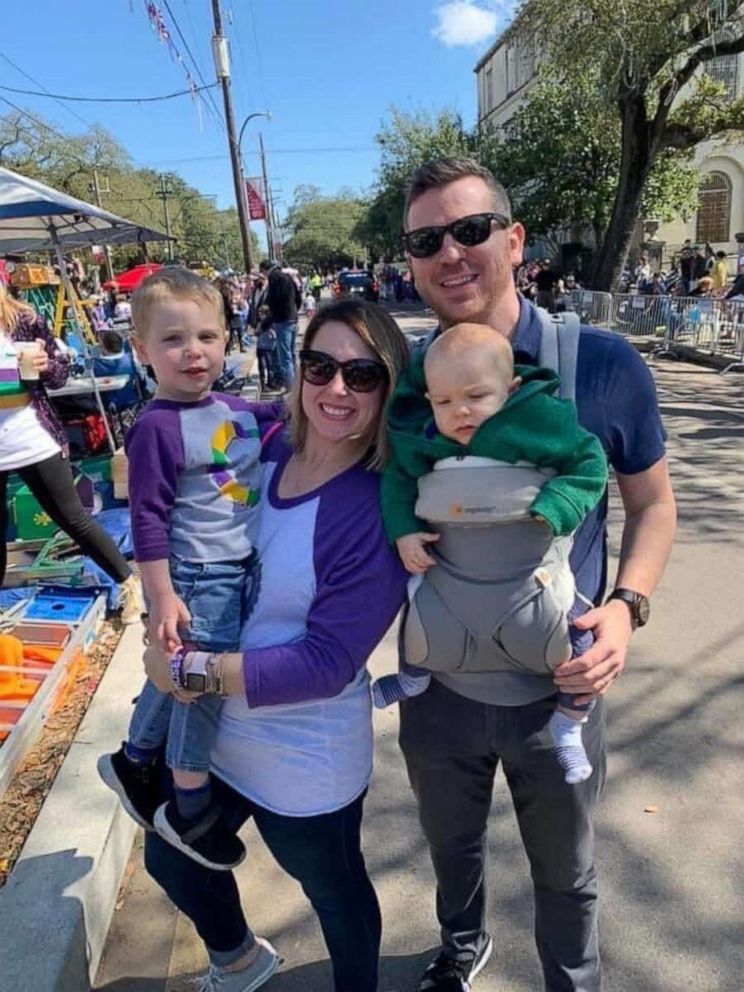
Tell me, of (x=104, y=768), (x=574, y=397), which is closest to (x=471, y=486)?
(x=574, y=397)

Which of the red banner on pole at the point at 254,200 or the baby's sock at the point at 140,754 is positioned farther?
the red banner on pole at the point at 254,200

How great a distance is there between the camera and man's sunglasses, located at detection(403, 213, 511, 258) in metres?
1.58

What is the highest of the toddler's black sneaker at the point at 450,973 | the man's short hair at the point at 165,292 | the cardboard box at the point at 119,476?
the man's short hair at the point at 165,292

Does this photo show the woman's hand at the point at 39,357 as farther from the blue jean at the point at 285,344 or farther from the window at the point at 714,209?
the window at the point at 714,209

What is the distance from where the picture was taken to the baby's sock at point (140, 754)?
1.86 m

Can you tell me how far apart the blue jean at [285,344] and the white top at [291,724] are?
9483mm

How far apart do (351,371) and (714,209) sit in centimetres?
4493

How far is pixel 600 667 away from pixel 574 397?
0.55m

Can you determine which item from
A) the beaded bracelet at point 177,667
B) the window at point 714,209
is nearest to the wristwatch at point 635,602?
the beaded bracelet at point 177,667

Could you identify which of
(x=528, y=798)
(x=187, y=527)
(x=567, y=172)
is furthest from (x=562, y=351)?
(x=567, y=172)

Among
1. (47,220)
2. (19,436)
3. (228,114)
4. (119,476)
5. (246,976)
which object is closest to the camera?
(246,976)

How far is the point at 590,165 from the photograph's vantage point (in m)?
26.0

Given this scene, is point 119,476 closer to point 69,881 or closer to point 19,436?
point 19,436

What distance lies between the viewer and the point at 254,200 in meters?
22.3
